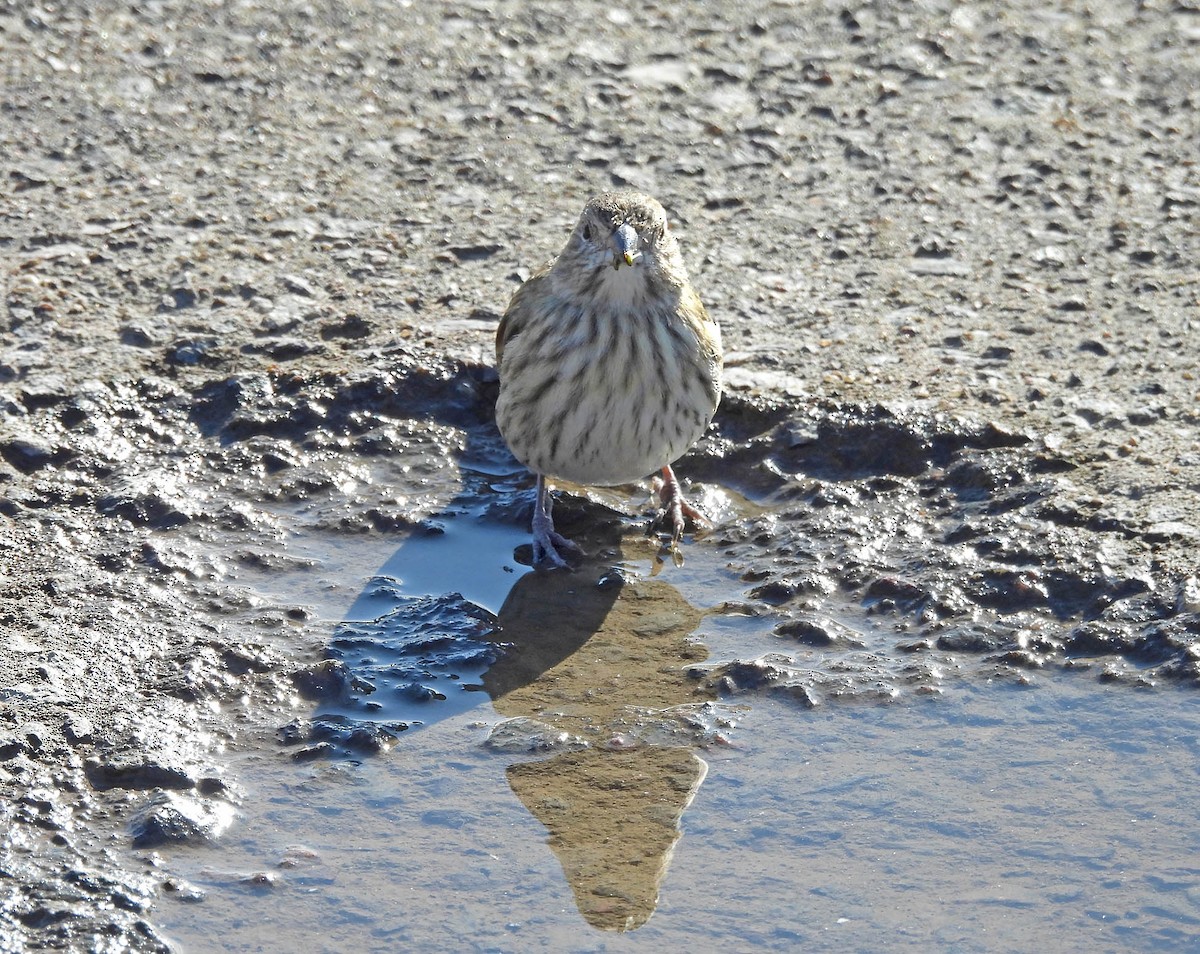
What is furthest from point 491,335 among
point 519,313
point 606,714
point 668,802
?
point 668,802

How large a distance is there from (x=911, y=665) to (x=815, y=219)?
2853 millimetres

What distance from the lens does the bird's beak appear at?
5176 mm

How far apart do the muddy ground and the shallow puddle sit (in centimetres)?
8

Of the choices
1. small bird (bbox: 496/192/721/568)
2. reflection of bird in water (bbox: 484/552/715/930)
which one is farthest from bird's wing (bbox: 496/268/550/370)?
reflection of bird in water (bbox: 484/552/715/930)

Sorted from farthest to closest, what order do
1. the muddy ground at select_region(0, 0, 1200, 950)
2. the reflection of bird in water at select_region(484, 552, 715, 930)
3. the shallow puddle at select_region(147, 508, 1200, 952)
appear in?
the muddy ground at select_region(0, 0, 1200, 950)
the reflection of bird in water at select_region(484, 552, 715, 930)
the shallow puddle at select_region(147, 508, 1200, 952)

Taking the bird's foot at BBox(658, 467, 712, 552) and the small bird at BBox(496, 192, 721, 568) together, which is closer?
the small bird at BBox(496, 192, 721, 568)

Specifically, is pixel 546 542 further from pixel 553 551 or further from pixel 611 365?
pixel 611 365

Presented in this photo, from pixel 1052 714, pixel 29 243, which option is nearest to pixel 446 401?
pixel 29 243

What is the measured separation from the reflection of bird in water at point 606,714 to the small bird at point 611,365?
30cm

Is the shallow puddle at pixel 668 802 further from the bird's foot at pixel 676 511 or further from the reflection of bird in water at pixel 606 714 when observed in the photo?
the bird's foot at pixel 676 511

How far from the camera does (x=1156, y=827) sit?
417 cm

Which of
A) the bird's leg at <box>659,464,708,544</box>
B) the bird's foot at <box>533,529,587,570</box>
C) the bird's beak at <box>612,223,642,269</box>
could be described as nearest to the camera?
the bird's beak at <box>612,223,642,269</box>

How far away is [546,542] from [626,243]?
3.46 ft

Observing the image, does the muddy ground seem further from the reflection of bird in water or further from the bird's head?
the bird's head
